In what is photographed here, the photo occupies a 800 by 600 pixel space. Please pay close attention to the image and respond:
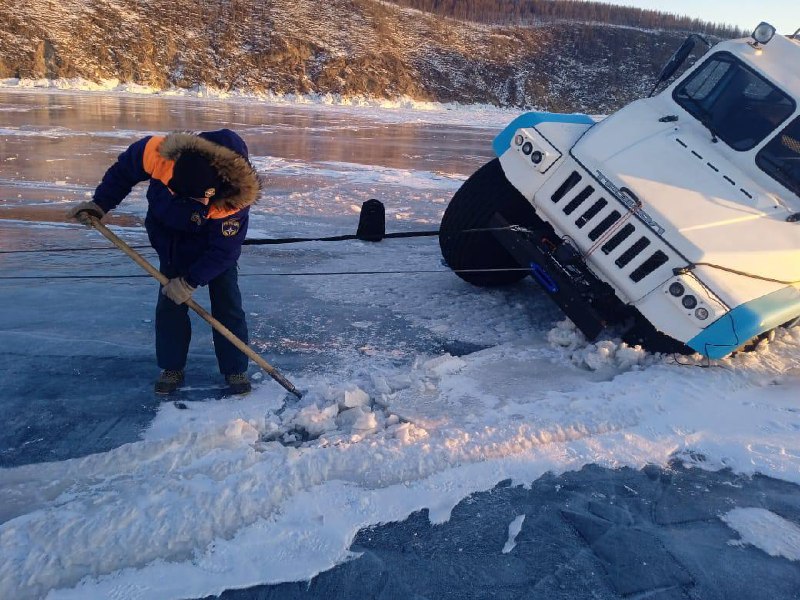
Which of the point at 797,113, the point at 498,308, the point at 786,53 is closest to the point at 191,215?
the point at 498,308

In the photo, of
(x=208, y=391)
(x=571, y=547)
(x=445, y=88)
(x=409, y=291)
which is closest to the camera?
(x=571, y=547)

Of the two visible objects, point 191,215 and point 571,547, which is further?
point 191,215

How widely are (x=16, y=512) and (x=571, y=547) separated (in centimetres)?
218

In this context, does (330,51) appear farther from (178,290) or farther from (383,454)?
(383,454)

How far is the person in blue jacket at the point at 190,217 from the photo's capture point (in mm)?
3195

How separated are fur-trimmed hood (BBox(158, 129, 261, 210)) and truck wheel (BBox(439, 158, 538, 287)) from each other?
2.29 metres

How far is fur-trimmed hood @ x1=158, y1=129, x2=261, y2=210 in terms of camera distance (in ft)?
10.5

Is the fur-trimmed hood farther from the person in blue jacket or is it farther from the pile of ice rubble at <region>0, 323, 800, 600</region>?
the pile of ice rubble at <region>0, 323, 800, 600</region>

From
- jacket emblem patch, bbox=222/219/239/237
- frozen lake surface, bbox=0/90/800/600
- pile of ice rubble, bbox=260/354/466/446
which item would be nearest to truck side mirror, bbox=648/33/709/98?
frozen lake surface, bbox=0/90/800/600

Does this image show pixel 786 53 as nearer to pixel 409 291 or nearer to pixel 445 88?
pixel 409 291

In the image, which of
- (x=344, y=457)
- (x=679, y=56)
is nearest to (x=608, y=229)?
(x=679, y=56)

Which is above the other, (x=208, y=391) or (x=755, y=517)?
(x=755, y=517)

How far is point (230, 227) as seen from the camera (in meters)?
3.36

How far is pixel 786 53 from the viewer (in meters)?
5.03
